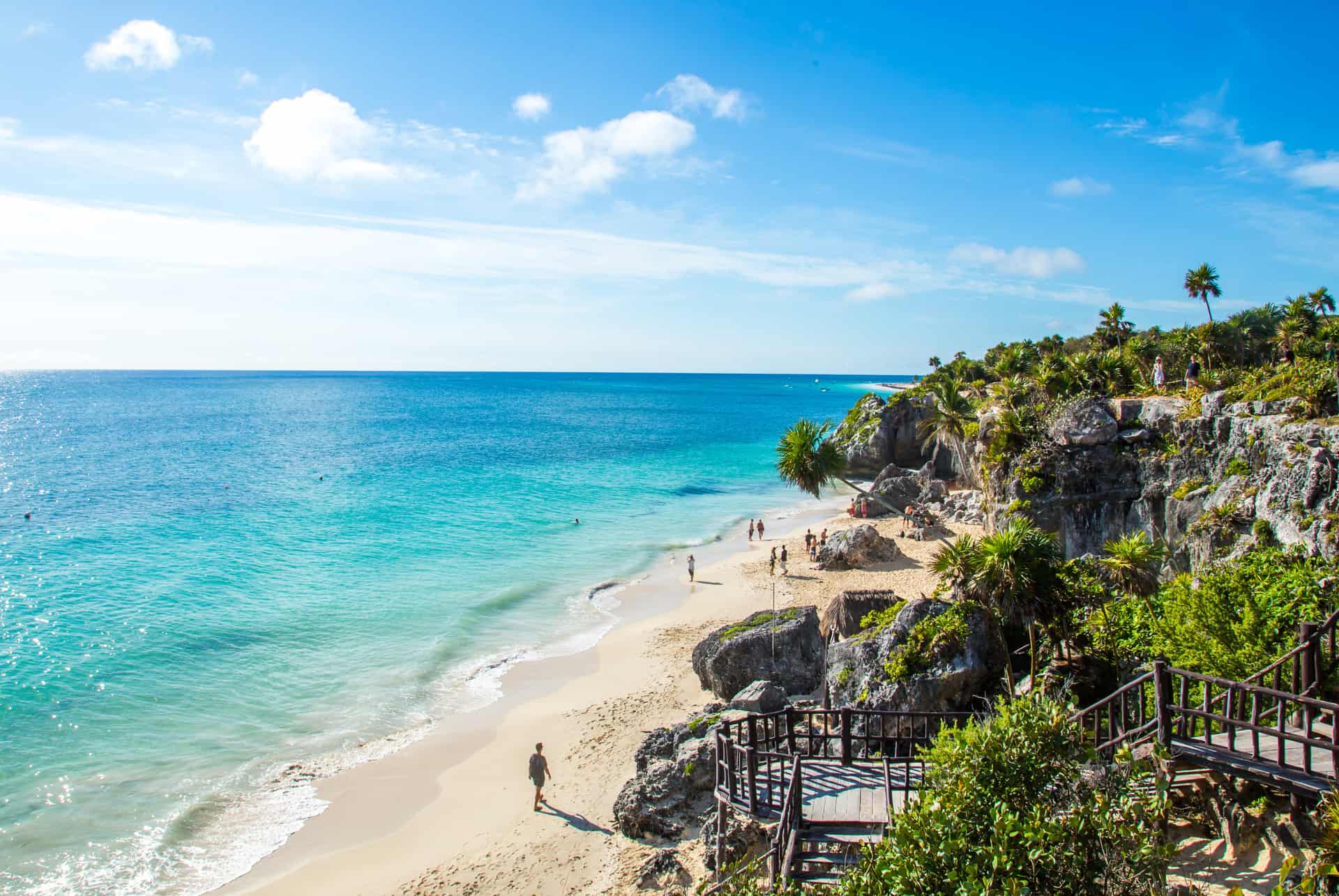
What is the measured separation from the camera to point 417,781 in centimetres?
2006

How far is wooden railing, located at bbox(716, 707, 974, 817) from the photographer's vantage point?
13453mm

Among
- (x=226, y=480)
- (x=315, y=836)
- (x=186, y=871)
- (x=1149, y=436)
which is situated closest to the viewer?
(x=186, y=871)

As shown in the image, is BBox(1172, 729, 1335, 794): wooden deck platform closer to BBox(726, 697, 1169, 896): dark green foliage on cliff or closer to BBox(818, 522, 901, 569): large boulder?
BBox(726, 697, 1169, 896): dark green foliage on cliff

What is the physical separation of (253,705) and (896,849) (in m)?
23.4

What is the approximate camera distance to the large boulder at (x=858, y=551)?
124ft

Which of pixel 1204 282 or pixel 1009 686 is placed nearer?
pixel 1009 686

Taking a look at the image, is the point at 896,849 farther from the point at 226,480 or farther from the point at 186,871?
the point at 226,480

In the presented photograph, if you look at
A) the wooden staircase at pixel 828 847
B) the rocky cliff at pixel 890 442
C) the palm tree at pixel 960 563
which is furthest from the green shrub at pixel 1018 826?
the rocky cliff at pixel 890 442

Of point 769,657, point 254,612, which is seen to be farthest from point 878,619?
point 254,612

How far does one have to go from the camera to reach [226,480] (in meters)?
64.4

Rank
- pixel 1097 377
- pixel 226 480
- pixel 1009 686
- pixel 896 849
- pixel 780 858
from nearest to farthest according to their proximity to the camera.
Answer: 1. pixel 896 849
2. pixel 780 858
3. pixel 1009 686
4. pixel 1097 377
5. pixel 226 480

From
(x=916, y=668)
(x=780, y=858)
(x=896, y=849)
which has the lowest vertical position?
(x=780, y=858)

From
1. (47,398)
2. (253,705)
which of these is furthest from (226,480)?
(47,398)

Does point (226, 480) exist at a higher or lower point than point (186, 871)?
higher
